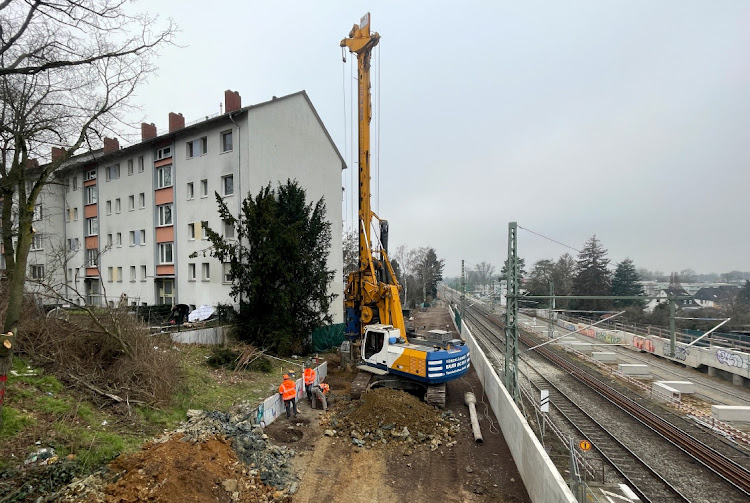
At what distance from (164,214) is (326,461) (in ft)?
74.7

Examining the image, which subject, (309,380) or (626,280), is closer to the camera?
(309,380)

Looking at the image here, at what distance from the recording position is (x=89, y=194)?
32.0 meters

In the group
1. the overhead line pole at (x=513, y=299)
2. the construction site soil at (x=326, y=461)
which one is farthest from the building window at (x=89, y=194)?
the overhead line pole at (x=513, y=299)

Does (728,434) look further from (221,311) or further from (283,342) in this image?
(221,311)

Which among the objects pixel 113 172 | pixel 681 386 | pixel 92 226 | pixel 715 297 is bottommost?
pixel 681 386

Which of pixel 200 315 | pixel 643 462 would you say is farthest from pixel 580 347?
pixel 200 315

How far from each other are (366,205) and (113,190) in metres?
23.2

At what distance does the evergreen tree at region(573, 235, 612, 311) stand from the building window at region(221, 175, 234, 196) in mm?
31231

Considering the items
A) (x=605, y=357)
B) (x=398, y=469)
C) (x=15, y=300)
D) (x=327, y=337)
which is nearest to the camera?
(x=15, y=300)

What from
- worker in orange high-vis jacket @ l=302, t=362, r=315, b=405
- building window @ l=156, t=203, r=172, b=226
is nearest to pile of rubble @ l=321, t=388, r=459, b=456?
worker in orange high-vis jacket @ l=302, t=362, r=315, b=405

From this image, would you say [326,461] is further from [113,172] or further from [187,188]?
[113,172]

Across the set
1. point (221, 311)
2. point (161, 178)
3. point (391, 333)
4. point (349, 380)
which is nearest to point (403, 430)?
point (391, 333)

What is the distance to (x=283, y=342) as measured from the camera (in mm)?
18516

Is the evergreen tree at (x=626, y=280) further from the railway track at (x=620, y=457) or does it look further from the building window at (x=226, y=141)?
the building window at (x=226, y=141)
